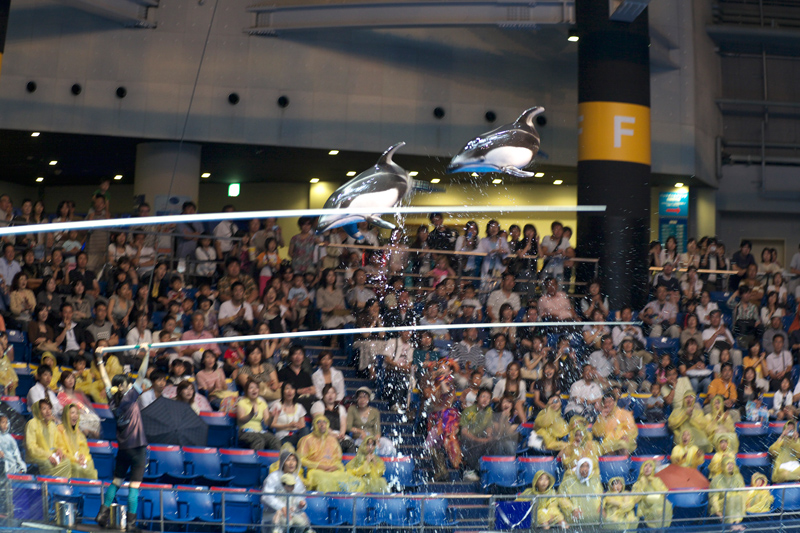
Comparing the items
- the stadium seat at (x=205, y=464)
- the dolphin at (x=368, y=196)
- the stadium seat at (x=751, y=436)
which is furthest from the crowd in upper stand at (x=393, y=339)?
the dolphin at (x=368, y=196)

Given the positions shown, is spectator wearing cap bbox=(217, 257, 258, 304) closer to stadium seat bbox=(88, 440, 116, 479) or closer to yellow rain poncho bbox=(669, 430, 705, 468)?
stadium seat bbox=(88, 440, 116, 479)

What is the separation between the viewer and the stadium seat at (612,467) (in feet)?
30.3

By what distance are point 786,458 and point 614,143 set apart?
211 inches

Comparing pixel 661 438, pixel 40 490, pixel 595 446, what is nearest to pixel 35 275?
pixel 40 490

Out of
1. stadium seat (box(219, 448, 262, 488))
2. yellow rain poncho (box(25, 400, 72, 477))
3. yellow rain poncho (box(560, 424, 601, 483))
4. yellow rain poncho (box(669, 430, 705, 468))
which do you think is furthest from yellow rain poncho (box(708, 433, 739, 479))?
yellow rain poncho (box(25, 400, 72, 477))

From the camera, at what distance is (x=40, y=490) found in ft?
23.5

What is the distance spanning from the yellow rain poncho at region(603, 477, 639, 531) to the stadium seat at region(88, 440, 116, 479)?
4.62m

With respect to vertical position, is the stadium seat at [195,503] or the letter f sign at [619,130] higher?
the letter f sign at [619,130]

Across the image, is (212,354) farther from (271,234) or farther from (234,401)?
(271,234)

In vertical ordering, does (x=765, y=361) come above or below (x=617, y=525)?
above

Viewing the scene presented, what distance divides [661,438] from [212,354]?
5.08m

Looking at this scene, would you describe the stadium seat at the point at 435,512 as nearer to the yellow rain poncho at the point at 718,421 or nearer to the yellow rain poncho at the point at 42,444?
the yellow rain poncho at the point at 42,444

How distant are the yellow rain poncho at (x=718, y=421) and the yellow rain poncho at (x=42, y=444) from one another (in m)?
6.73

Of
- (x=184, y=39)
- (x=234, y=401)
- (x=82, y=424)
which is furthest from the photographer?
(x=184, y=39)
